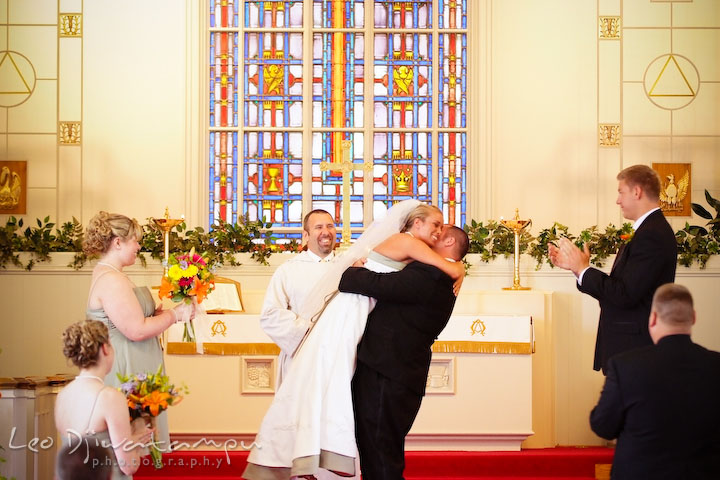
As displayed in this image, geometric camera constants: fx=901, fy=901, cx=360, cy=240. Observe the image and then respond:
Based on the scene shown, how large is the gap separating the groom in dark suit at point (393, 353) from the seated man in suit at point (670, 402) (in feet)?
3.94

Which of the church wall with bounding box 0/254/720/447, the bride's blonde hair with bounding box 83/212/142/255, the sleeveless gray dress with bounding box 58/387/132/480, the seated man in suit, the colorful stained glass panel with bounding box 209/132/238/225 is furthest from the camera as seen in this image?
the colorful stained glass panel with bounding box 209/132/238/225

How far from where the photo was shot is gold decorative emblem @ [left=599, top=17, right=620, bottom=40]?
9.07m

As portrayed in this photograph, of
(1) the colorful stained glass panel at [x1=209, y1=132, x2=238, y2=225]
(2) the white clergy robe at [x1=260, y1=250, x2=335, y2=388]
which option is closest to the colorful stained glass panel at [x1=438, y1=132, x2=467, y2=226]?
(1) the colorful stained glass panel at [x1=209, y1=132, x2=238, y2=225]

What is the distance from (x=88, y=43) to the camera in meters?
9.02

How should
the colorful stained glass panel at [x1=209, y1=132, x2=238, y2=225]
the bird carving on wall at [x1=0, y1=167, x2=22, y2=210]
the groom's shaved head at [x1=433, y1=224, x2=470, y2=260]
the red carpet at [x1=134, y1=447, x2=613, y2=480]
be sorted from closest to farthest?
the groom's shaved head at [x1=433, y1=224, x2=470, y2=260] → the red carpet at [x1=134, y1=447, x2=613, y2=480] → the bird carving on wall at [x1=0, y1=167, x2=22, y2=210] → the colorful stained glass panel at [x1=209, y1=132, x2=238, y2=225]

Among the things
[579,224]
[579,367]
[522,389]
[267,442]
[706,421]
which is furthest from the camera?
[579,224]

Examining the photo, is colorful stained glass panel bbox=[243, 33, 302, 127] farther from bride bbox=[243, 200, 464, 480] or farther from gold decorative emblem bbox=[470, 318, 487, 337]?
bride bbox=[243, 200, 464, 480]

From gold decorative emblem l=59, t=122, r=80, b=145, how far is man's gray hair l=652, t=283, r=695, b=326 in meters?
7.17

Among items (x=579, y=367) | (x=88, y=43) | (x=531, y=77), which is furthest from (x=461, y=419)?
(x=88, y=43)

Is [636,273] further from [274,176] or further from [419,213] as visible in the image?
[274,176]

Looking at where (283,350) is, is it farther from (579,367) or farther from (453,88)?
(453,88)

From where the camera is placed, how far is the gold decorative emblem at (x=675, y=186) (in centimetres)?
896

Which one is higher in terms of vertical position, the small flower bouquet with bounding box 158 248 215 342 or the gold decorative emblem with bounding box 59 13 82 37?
the gold decorative emblem with bounding box 59 13 82 37

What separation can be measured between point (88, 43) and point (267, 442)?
603 cm
